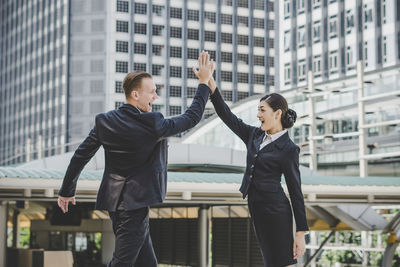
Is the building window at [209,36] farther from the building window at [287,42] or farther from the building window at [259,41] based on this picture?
the building window at [287,42]

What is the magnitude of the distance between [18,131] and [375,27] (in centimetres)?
6460

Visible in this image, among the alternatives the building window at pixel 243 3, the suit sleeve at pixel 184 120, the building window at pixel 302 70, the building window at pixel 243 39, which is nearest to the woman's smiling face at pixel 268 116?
the suit sleeve at pixel 184 120

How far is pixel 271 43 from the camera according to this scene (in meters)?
87.3

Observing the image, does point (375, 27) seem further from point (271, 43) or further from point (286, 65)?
point (271, 43)

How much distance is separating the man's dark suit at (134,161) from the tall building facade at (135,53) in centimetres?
7743

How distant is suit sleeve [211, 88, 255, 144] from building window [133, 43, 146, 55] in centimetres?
8367

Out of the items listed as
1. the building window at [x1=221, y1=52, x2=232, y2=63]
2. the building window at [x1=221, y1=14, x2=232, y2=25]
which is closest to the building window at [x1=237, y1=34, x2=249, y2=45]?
the building window at [x1=221, y1=52, x2=232, y2=63]

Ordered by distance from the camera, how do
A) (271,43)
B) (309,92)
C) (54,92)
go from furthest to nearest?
(54,92), (271,43), (309,92)

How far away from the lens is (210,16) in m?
88.2

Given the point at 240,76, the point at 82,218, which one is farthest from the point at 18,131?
the point at 82,218

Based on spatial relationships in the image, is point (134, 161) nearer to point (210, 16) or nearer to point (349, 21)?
point (349, 21)

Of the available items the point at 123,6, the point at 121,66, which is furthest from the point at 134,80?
the point at 123,6

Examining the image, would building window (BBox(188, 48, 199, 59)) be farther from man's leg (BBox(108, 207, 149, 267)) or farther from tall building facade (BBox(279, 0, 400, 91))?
man's leg (BBox(108, 207, 149, 267))

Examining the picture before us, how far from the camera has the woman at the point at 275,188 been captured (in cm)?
366
